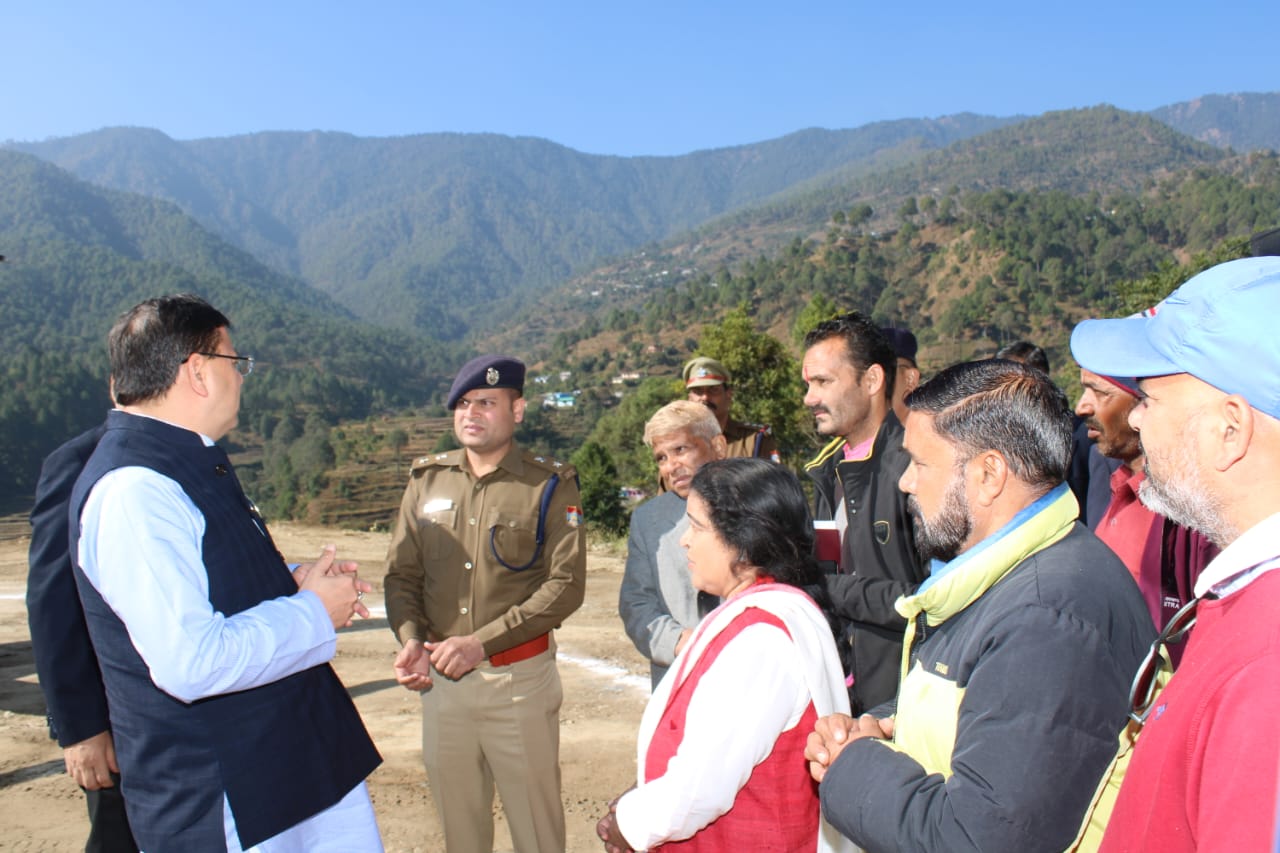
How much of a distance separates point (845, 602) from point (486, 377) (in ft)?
5.41

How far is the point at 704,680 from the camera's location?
5.86 ft

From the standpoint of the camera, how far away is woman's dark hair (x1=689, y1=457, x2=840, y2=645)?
6.82 feet

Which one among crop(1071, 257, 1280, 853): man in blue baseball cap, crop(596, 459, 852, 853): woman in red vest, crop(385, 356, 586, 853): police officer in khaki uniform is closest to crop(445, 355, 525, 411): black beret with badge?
crop(385, 356, 586, 853): police officer in khaki uniform

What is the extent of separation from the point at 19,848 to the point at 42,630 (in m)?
1.84

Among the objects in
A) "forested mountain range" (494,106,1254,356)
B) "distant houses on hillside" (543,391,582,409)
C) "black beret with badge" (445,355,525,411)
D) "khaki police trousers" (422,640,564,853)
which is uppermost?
"forested mountain range" (494,106,1254,356)

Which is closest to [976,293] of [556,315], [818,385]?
[818,385]

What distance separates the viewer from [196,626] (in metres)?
1.80

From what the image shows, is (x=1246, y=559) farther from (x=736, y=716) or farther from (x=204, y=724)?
(x=204, y=724)

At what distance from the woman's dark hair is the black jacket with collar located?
0.97ft

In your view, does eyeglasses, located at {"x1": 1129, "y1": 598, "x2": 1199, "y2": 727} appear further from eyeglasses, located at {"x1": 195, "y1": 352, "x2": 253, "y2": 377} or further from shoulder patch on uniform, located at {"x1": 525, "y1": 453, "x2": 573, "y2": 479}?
shoulder patch on uniform, located at {"x1": 525, "y1": 453, "x2": 573, "y2": 479}

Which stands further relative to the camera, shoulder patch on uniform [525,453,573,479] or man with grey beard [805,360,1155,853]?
shoulder patch on uniform [525,453,573,479]

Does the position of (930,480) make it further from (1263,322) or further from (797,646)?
(1263,322)

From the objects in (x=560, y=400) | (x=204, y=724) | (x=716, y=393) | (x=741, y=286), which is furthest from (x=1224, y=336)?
(x=741, y=286)

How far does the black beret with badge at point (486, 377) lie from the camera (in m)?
3.26
